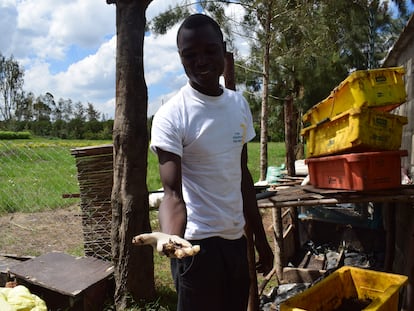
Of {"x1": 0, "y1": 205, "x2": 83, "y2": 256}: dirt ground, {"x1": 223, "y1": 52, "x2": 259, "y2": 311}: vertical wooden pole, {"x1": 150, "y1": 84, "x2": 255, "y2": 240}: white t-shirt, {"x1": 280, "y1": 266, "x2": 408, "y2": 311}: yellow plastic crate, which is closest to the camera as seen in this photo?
{"x1": 150, "y1": 84, "x2": 255, "y2": 240}: white t-shirt

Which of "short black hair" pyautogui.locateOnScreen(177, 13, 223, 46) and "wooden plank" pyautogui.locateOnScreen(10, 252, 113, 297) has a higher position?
"short black hair" pyautogui.locateOnScreen(177, 13, 223, 46)

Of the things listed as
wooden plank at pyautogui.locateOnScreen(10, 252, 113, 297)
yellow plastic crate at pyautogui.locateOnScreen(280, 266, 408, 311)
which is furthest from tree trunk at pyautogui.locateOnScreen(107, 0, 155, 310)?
yellow plastic crate at pyautogui.locateOnScreen(280, 266, 408, 311)

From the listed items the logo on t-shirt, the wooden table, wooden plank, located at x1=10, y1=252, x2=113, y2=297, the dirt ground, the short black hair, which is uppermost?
the short black hair

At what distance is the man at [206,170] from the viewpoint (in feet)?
4.91

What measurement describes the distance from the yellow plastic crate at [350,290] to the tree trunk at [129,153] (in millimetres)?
1346

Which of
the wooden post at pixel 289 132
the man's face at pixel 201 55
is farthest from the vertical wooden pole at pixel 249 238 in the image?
the man's face at pixel 201 55

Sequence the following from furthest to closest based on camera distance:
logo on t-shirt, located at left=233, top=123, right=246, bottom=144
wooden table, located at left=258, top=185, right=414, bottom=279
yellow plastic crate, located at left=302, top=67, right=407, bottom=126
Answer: yellow plastic crate, located at left=302, top=67, right=407, bottom=126, wooden table, located at left=258, top=185, right=414, bottom=279, logo on t-shirt, located at left=233, top=123, right=246, bottom=144

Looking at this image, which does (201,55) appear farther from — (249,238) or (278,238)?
(278,238)

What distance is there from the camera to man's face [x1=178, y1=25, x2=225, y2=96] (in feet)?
4.96

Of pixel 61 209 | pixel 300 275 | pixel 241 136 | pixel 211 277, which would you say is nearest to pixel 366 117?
pixel 241 136

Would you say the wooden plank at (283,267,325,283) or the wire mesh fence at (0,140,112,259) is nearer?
the wire mesh fence at (0,140,112,259)

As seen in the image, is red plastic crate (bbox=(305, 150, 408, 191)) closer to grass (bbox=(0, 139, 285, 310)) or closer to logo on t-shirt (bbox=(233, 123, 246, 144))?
logo on t-shirt (bbox=(233, 123, 246, 144))

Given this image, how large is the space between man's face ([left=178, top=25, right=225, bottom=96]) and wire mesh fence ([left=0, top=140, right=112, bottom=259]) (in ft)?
7.84

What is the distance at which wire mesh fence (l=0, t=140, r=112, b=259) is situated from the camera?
384 cm
